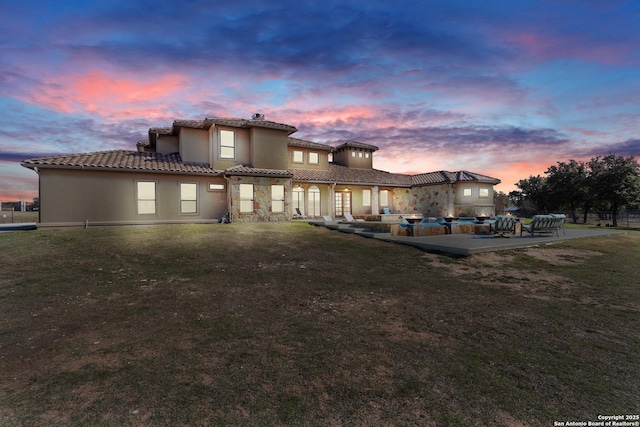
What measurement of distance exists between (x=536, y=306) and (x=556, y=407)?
141 inches

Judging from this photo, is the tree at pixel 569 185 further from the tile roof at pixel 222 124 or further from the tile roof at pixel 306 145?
the tile roof at pixel 222 124

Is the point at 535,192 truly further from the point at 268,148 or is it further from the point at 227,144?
the point at 227,144

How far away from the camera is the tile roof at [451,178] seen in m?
27.5

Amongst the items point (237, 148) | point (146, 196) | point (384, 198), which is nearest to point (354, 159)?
point (384, 198)

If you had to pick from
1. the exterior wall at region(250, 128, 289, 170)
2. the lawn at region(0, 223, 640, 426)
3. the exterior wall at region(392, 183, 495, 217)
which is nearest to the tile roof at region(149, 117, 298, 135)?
the exterior wall at region(250, 128, 289, 170)

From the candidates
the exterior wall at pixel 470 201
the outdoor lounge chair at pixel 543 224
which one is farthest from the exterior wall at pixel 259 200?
the exterior wall at pixel 470 201

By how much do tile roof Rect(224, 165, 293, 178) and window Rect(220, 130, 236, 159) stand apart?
3.28 ft

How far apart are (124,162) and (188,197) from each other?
4.14m

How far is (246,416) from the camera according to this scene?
9.30ft

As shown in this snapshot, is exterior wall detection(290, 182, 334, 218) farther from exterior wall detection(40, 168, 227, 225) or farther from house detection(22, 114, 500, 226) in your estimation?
exterior wall detection(40, 168, 227, 225)

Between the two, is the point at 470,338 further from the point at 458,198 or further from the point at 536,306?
the point at 458,198

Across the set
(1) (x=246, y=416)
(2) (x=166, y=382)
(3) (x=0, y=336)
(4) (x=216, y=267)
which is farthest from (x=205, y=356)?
(4) (x=216, y=267)

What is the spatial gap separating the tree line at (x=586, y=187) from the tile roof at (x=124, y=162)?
124 ft

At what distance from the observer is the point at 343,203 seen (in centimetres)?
2752
